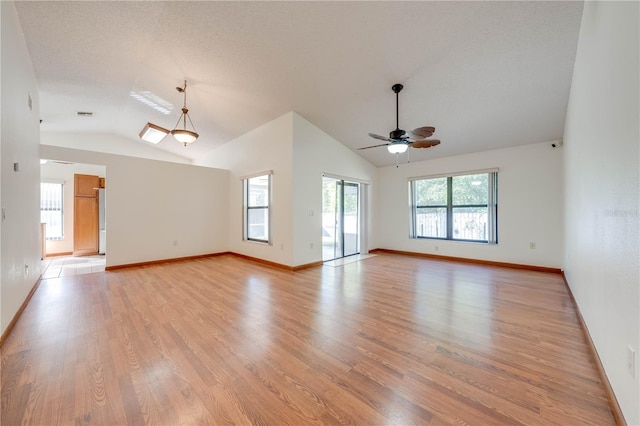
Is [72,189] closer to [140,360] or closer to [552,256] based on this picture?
[140,360]

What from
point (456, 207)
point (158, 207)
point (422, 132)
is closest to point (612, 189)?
point (422, 132)

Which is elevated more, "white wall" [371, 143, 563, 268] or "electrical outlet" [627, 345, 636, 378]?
"white wall" [371, 143, 563, 268]

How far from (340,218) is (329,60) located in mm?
3580

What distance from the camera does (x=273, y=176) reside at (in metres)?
5.21

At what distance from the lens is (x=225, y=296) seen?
11.0ft

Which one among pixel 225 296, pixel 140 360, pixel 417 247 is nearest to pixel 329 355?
pixel 140 360

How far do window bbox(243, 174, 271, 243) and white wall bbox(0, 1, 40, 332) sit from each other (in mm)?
3414

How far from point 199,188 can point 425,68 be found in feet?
17.7

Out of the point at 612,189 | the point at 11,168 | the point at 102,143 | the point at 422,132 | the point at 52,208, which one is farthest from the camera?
the point at 102,143

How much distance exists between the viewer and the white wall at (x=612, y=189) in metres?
1.23

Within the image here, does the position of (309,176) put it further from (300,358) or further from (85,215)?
(85,215)

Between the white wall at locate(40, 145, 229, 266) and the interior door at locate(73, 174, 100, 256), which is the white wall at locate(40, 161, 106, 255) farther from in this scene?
the white wall at locate(40, 145, 229, 266)

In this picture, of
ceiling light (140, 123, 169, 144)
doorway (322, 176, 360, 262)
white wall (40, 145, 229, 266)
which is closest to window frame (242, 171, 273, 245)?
white wall (40, 145, 229, 266)

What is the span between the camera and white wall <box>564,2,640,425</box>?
123cm
